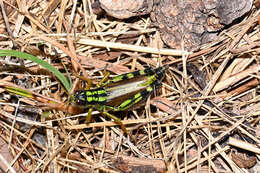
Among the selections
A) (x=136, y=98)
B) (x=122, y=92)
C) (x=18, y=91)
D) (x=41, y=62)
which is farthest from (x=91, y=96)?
(x=18, y=91)

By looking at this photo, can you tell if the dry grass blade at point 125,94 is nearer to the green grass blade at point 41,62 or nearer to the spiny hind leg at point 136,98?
the spiny hind leg at point 136,98

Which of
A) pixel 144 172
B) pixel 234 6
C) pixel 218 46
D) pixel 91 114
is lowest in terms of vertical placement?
pixel 144 172

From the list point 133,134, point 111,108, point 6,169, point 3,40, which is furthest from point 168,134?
point 3,40

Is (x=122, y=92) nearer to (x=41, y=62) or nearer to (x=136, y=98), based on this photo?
(x=136, y=98)

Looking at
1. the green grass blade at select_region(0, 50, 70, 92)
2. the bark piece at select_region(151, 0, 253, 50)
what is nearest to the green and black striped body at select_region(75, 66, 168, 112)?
the green grass blade at select_region(0, 50, 70, 92)

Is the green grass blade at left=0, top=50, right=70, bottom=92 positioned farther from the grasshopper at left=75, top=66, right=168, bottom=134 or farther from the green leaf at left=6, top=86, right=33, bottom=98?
the green leaf at left=6, top=86, right=33, bottom=98

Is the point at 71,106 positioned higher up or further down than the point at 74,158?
higher up

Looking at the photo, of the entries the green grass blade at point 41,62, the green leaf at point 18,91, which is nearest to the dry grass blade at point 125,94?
the green leaf at point 18,91

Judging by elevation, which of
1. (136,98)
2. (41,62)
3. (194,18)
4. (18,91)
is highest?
(194,18)

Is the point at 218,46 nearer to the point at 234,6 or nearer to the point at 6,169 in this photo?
the point at 234,6
